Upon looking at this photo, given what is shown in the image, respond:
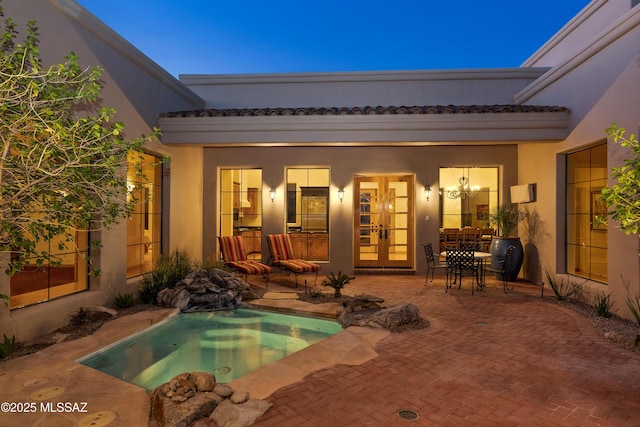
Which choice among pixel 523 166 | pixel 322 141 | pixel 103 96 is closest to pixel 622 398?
pixel 322 141

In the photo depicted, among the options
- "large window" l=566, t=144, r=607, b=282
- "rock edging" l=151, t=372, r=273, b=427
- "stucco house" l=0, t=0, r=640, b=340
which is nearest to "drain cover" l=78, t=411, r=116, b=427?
"rock edging" l=151, t=372, r=273, b=427

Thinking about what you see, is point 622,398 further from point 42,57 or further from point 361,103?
point 361,103

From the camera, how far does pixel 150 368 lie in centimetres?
430

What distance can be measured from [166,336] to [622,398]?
5.14 metres

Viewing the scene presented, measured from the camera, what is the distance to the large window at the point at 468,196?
33.3 feet

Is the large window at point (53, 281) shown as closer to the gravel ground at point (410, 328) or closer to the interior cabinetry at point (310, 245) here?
the gravel ground at point (410, 328)

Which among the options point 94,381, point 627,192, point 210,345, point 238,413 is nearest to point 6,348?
point 94,381

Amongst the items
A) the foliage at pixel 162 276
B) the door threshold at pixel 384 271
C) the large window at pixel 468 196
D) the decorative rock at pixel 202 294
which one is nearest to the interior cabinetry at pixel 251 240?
the door threshold at pixel 384 271

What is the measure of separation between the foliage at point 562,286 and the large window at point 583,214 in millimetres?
295

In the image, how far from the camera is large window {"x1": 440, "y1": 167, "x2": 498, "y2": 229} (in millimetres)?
10164

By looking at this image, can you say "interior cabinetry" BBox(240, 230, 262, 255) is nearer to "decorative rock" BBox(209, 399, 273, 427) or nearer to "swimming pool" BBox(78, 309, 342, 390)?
"swimming pool" BBox(78, 309, 342, 390)

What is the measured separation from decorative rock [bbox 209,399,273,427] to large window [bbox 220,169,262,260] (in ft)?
25.7

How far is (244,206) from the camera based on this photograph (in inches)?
429

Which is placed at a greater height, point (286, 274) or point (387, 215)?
point (387, 215)
